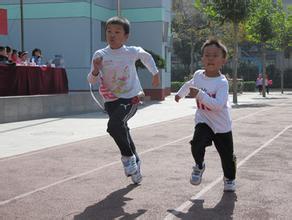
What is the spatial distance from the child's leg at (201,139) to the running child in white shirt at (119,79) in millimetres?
827

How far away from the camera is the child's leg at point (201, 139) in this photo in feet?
19.7

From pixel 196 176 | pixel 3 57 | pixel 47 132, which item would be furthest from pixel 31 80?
pixel 196 176

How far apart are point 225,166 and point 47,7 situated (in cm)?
2253

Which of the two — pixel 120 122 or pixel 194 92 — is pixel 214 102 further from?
pixel 120 122

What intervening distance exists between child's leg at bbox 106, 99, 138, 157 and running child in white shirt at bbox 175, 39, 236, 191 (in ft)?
2.48

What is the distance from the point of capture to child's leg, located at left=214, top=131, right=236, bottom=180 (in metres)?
6.04

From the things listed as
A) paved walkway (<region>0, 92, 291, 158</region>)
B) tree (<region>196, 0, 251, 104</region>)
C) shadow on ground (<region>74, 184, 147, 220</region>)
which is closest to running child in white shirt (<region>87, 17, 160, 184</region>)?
shadow on ground (<region>74, 184, 147, 220</region>)

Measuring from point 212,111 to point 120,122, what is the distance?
110cm

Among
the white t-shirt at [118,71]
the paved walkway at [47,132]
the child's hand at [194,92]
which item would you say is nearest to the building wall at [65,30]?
the paved walkway at [47,132]

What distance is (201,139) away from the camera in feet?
19.7

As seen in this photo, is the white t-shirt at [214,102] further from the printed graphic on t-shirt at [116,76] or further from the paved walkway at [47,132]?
the paved walkway at [47,132]

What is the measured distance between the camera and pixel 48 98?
18.8 meters

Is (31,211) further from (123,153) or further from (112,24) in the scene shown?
(112,24)

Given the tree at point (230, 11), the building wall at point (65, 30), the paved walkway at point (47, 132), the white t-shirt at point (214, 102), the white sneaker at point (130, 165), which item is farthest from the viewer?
the tree at point (230, 11)
